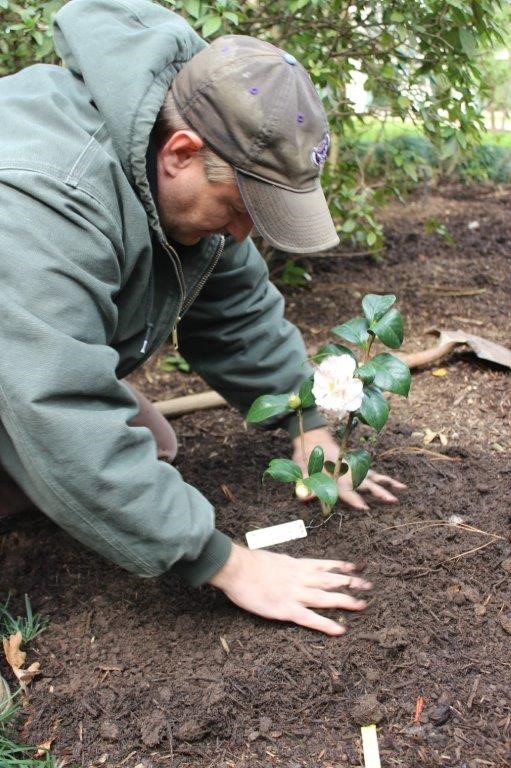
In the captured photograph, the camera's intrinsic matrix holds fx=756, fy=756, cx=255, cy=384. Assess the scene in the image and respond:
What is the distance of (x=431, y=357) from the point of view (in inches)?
116

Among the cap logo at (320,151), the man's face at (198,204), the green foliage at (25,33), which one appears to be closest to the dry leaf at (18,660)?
the man's face at (198,204)

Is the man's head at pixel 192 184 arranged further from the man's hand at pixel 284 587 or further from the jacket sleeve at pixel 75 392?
the man's hand at pixel 284 587

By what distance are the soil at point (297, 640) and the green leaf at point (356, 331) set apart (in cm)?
50

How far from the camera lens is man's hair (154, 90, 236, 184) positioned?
1.58 m

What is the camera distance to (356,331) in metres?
1.86

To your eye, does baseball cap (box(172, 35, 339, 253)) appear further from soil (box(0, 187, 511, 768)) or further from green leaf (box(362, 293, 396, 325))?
soil (box(0, 187, 511, 768))

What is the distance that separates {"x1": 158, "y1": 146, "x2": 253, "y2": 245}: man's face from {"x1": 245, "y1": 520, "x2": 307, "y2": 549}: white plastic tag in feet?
2.57

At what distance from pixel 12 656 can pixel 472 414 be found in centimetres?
166

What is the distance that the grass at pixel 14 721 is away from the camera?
1.58 m

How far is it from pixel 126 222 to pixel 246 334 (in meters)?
0.74

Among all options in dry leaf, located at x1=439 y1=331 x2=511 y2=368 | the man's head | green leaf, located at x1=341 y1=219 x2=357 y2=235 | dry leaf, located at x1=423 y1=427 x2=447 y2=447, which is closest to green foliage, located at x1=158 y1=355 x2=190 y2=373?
green leaf, located at x1=341 y1=219 x2=357 y2=235

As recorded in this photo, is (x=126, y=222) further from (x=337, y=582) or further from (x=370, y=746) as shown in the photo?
(x=370, y=746)

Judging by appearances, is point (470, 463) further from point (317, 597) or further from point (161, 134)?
point (161, 134)

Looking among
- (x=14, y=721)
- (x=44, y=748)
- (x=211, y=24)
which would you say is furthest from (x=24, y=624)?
(x=211, y=24)
